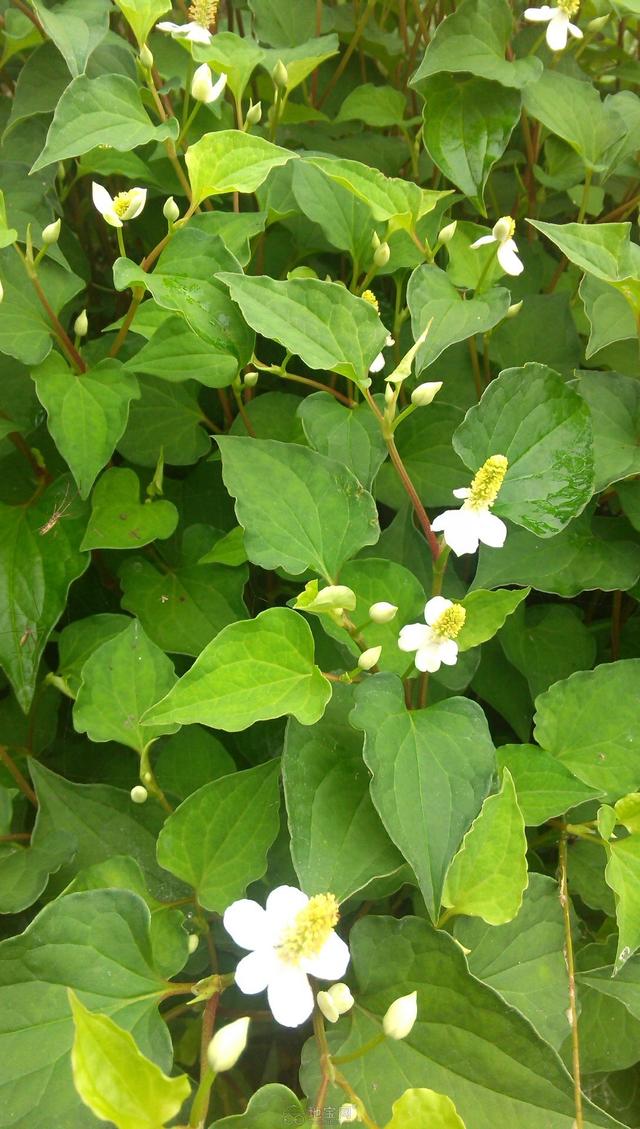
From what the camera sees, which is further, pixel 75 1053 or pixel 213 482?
pixel 213 482

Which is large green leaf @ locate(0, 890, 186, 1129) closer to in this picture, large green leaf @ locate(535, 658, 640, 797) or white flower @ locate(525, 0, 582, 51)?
large green leaf @ locate(535, 658, 640, 797)

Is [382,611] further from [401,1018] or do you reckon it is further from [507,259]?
[507,259]

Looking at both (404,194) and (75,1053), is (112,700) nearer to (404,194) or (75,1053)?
(75,1053)

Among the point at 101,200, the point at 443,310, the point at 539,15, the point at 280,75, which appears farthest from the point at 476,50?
the point at 101,200

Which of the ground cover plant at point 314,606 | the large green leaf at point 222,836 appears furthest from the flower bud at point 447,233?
the large green leaf at point 222,836

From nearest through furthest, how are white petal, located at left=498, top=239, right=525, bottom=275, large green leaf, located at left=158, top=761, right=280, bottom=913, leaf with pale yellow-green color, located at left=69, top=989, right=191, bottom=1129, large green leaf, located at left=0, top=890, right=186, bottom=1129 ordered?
leaf with pale yellow-green color, located at left=69, top=989, right=191, bottom=1129 → large green leaf, located at left=0, top=890, right=186, bottom=1129 → large green leaf, located at left=158, top=761, right=280, bottom=913 → white petal, located at left=498, top=239, right=525, bottom=275

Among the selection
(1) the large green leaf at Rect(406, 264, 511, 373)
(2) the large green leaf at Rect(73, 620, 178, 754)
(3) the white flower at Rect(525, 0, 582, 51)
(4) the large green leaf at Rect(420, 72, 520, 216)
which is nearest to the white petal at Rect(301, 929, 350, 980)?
(2) the large green leaf at Rect(73, 620, 178, 754)

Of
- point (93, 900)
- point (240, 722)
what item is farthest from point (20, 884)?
point (240, 722)
